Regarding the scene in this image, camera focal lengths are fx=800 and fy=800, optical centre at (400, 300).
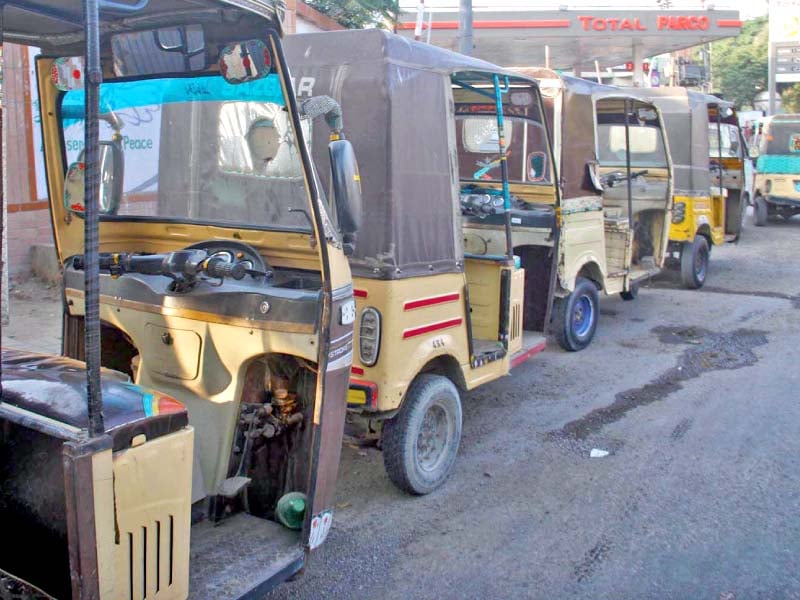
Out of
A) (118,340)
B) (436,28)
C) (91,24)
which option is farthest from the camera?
(436,28)

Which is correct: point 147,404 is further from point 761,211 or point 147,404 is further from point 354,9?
point 761,211

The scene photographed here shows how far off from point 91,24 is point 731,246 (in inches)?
580

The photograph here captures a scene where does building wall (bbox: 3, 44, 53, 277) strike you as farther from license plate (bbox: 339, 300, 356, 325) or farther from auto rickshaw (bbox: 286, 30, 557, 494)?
license plate (bbox: 339, 300, 356, 325)

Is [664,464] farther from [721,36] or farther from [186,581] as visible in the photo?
[721,36]

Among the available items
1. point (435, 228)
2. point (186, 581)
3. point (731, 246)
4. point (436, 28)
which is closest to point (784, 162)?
point (731, 246)

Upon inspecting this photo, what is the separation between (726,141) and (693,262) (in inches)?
139

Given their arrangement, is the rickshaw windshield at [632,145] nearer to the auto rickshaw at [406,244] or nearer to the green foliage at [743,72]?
the auto rickshaw at [406,244]

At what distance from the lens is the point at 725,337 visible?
323 inches

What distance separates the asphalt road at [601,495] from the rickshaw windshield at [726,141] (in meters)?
5.77

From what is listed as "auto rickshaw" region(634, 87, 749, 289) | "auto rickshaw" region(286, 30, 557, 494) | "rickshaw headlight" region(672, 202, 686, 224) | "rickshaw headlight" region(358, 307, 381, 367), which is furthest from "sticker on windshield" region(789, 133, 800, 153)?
"rickshaw headlight" region(358, 307, 381, 367)

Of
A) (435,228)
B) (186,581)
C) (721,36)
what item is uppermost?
(721,36)

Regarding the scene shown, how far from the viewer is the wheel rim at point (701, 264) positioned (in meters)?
10.8

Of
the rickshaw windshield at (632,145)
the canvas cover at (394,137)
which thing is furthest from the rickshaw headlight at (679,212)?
the canvas cover at (394,137)

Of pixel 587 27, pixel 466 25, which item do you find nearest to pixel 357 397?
pixel 466 25
